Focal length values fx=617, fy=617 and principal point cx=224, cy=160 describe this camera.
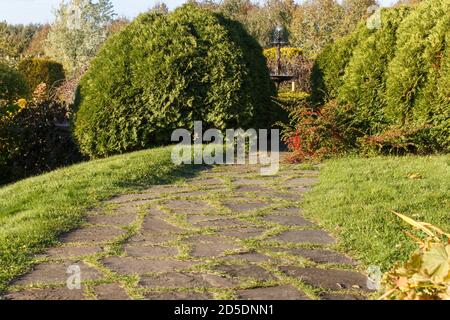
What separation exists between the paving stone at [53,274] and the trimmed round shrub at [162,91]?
207 inches

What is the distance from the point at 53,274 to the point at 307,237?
202cm

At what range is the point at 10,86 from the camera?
35.5ft

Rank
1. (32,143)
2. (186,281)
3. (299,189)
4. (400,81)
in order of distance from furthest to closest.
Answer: (32,143) → (400,81) → (299,189) → (186,281)

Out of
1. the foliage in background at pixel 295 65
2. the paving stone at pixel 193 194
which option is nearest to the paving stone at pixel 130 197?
the paving stone at pixel 193 194

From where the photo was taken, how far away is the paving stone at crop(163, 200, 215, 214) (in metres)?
5.91

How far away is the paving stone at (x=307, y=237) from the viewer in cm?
488

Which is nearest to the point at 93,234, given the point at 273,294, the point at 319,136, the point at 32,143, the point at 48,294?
the point at 48,294

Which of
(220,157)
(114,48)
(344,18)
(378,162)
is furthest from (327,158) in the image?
(344,18)

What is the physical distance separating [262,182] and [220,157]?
4.88ft

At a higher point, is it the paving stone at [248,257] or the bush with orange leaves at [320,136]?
the bush with orange leaves at [320,136]

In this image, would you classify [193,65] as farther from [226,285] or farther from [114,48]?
[226,285]

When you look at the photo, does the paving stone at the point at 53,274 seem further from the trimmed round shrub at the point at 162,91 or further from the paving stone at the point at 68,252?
the trimmed round shrub at the point at 162,91

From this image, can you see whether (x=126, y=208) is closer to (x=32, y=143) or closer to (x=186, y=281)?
(x=186, y=281)

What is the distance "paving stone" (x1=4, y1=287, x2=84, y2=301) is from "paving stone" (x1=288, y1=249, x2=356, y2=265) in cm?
164
